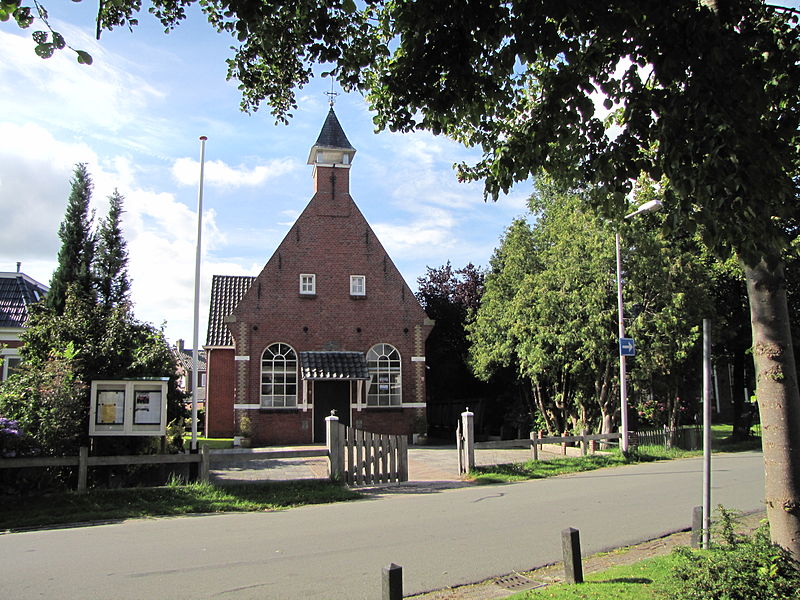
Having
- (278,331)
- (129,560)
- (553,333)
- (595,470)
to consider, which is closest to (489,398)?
(553,333)

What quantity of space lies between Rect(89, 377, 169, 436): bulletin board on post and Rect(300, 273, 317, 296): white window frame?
522 inches

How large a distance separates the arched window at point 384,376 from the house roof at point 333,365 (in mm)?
533

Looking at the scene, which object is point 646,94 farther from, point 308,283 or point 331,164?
point 331,164

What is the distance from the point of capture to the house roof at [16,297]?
24578mm

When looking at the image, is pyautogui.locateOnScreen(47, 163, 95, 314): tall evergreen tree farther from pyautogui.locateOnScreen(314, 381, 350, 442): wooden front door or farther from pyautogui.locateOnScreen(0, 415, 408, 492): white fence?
pyautogui.locateOnScreen(0, 415, 408, 492): white fence

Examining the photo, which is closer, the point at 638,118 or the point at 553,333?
the point at 638,118

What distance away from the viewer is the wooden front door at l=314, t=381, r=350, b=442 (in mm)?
Answer: 25406

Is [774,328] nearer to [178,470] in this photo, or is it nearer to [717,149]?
[717,149]

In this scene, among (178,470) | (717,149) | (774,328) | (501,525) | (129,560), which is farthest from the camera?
(178,470)

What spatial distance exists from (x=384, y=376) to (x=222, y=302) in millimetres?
10655

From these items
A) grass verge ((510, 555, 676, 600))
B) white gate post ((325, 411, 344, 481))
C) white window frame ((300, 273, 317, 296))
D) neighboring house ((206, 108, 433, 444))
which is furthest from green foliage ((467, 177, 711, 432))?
grass verge ((510, 555, 676, 600))

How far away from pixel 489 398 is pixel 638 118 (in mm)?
25693

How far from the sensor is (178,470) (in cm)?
1420

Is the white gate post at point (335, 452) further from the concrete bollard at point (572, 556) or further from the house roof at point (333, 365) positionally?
the house roof at point (333, 365)
